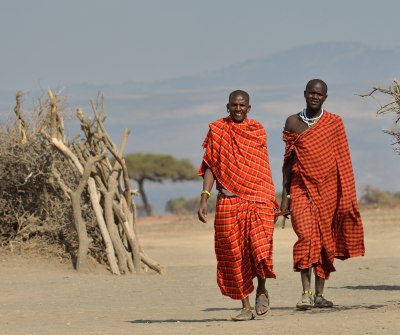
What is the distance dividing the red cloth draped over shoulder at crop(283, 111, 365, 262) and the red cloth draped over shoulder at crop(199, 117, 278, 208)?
3.07 ft

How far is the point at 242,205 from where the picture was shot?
11125 millimetres

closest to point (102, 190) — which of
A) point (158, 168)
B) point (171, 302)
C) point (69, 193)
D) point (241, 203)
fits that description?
point (69, 193)

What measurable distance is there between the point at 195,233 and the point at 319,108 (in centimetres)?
2203

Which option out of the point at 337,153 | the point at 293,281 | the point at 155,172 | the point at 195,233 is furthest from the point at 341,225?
the point at 155,172

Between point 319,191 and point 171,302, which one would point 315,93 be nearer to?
point 319,191

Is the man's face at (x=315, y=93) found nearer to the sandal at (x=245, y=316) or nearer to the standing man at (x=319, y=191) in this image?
the standing man at (x=319, y=191)

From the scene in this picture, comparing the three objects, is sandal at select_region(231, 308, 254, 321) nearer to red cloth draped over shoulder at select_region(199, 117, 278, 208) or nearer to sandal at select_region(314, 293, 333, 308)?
red cloth draped over shoulder at select_region(199, 117, 278, 208)

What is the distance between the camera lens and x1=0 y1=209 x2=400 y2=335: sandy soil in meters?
10.4

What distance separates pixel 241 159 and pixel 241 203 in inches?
15.4

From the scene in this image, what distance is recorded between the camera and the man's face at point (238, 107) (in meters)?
11.2

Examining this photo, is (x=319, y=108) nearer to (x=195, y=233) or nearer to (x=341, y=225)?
(x=341, y=225)

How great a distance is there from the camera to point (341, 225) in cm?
1234

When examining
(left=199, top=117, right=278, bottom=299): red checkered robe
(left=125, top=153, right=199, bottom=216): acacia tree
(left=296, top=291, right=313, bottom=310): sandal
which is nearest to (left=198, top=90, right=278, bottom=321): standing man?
(left=199, top=117, right=278, bottom=299): red checkered robe

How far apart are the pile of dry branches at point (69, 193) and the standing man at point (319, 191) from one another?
5.41 m
